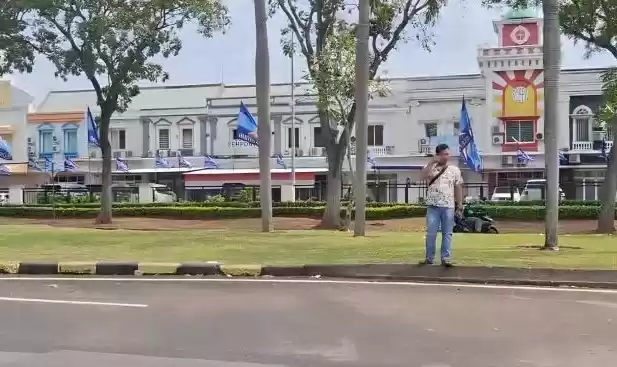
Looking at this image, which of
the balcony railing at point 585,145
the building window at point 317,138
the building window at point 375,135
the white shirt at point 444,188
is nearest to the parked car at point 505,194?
the balcony railing at point 585,145

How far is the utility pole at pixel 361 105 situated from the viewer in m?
18.5

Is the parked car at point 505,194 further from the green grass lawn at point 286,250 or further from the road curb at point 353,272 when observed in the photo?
the road curb at point 353,272

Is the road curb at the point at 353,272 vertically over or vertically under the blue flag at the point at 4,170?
under

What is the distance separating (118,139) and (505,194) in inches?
975

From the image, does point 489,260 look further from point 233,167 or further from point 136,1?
point 233,167

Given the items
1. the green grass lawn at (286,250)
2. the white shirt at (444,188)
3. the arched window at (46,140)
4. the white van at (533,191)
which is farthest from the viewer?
the arched window at (46,140)

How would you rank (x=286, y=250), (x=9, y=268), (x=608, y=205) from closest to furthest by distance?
(x=9, y=268) < (x=286, y=250) < (x=608, y=205)

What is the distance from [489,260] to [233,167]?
35.8m

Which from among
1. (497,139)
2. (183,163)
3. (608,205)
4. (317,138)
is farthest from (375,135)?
(608,205)

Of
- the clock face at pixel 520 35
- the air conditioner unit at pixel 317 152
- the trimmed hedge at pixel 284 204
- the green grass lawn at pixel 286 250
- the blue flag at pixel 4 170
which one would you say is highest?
the clock face at pixel 520 35

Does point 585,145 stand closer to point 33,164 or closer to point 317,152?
point 317,152

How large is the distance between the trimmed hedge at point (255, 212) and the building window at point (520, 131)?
12.7 metres

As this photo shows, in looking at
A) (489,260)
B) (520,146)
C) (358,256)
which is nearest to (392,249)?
(358,256)

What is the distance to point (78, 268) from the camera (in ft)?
40.7
